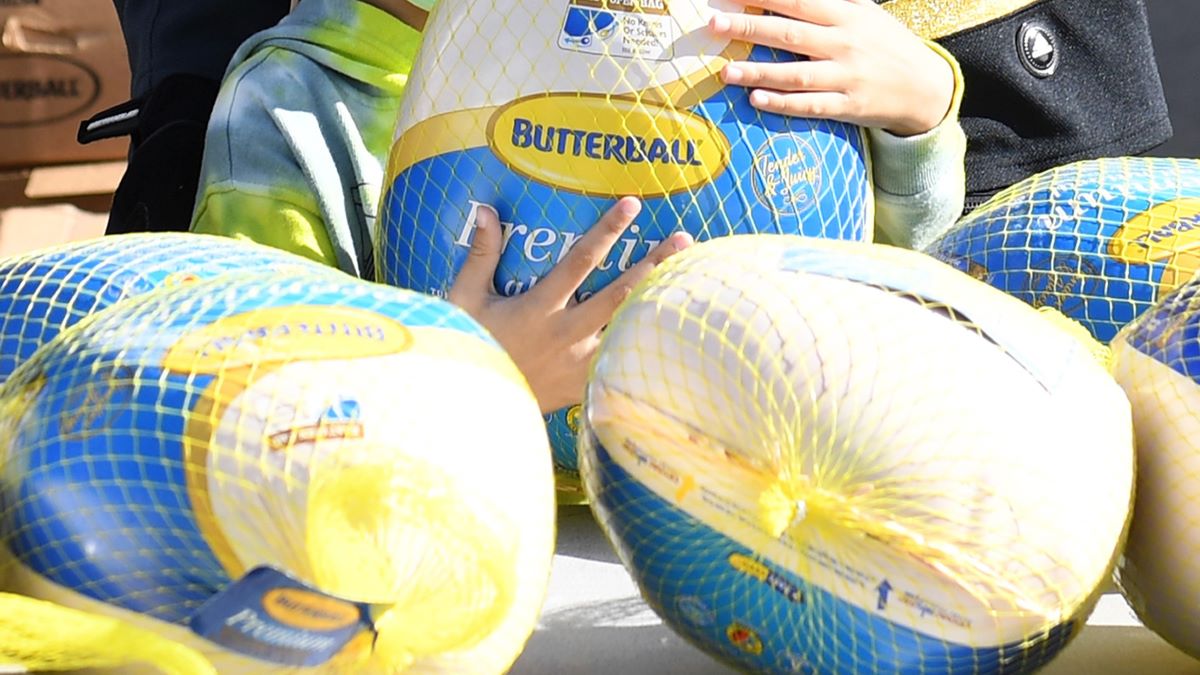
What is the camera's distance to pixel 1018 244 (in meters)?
1.42

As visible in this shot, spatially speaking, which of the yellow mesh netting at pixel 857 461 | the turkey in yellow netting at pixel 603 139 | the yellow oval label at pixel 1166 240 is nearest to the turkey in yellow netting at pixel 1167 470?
the yellow mesh netting at pixel 857 461

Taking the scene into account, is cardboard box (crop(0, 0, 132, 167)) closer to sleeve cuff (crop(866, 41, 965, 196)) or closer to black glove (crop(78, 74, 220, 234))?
black glove (crop(78, 74, 220, 234))

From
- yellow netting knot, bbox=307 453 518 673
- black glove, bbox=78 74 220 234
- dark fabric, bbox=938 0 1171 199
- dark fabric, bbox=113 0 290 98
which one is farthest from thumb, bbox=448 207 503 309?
dark fabric, bbox=113 0 290 98

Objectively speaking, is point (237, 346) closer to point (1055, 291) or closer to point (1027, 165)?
point (1055, 291)

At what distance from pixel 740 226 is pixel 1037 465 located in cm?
46

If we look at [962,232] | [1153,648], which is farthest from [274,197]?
[1153,648]

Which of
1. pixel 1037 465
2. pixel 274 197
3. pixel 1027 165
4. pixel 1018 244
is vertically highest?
pixel 1037 465

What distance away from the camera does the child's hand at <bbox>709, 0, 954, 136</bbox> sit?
1.38 m

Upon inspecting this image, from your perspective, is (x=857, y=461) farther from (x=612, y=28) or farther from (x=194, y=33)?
(x=194, y=33)

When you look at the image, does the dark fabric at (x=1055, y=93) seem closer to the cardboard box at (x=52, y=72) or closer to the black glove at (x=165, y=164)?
the black glove at (x=165, y=164)

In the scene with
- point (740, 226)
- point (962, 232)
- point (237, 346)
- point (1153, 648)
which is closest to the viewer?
point (237, 346)

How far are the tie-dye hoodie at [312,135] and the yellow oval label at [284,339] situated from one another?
87 cm

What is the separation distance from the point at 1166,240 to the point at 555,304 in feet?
1.77

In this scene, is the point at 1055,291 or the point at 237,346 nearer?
the point at 237,346
